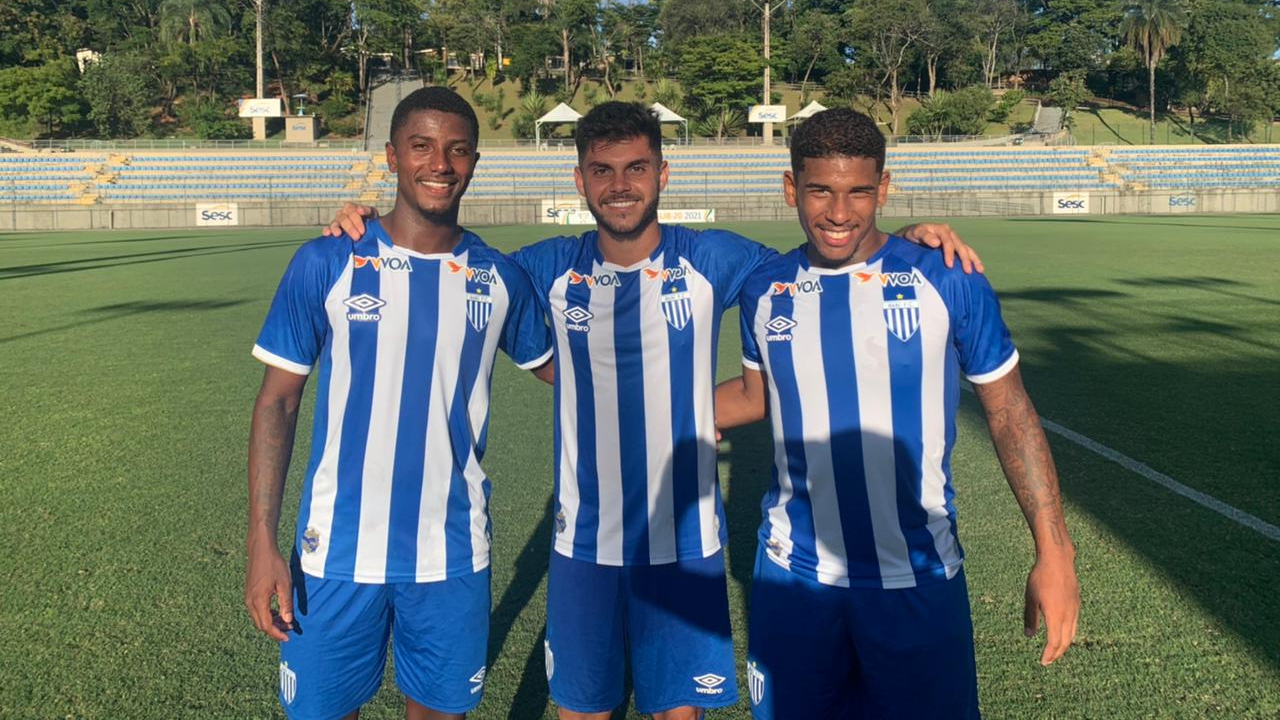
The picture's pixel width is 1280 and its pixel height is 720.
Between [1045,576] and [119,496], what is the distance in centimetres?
519

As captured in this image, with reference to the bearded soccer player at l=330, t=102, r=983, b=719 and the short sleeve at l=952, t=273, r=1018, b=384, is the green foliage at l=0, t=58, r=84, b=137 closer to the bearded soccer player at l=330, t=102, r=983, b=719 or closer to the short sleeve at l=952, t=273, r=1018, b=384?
the bearded soccer player at l=330, t=102, r=983, b=719

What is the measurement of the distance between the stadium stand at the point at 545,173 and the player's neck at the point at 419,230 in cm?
3761

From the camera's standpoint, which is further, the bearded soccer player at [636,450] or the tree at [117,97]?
the tree at [117,97]

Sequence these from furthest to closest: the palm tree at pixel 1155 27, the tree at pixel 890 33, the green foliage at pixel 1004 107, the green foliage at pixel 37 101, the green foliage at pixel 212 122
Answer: the tree at pixel 890 33, the palm tree at pixel 1155 27, the green foliage at pixel 1004 107, the green foliage at pixel 212 122, the green foliage at pixel 37 101

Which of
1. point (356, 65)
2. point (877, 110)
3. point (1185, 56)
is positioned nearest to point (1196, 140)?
point (1185, 56)

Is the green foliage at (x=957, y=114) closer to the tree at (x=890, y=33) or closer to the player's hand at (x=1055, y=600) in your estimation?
the tree at (x=890, y=33)

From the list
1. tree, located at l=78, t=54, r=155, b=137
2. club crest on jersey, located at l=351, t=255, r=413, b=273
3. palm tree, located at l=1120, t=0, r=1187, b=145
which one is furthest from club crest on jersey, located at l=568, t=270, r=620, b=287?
palm tree, located at l=1120, t=0, r=1187, b=145

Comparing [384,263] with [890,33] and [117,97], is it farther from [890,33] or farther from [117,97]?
[890,33]

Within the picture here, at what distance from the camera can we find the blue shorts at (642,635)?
2.66 metres

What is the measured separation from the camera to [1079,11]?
273 ft

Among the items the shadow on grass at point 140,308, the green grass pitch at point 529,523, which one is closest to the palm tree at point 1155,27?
the green grass pitch at point 529,523

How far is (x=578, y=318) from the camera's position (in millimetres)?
2836

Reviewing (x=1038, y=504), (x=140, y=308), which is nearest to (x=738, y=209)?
(x=140, y=308)

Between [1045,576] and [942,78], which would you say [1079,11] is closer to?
[942,78]
